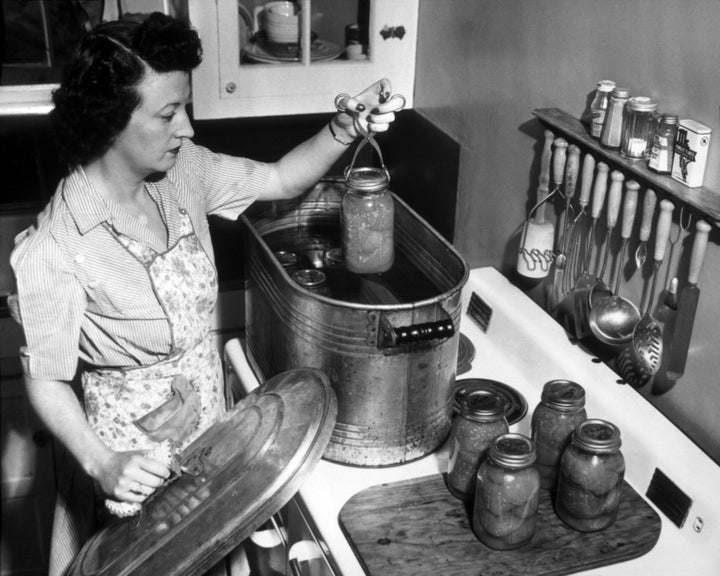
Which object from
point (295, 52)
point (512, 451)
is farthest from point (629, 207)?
point (295, 52)

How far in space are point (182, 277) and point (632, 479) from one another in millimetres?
845

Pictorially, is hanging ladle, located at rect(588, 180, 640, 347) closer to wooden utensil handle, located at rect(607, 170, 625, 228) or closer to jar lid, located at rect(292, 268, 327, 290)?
wooden utensil handle, located at rect(607, 170, 625, 228)

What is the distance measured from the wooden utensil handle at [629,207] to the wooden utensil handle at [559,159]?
0.18m

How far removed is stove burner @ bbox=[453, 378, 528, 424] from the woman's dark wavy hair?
0.77 meters

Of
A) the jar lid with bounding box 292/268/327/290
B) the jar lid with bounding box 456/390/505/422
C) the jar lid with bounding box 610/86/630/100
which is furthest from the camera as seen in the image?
the jar lid with bounding box 292/268/327/290

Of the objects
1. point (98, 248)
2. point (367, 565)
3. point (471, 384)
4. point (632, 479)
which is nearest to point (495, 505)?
point (367, 565)

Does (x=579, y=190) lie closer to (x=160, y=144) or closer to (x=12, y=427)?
(x=160, y=144)

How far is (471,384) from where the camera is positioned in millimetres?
1741

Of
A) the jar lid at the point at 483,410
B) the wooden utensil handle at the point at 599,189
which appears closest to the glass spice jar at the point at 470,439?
the jar lid at the point at 483,410

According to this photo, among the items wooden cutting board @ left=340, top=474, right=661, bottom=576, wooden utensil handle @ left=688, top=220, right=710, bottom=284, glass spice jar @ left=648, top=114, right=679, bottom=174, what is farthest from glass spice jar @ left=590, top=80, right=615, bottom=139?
wooden cutting board @ left=340, top=474, right=661, bottom=576

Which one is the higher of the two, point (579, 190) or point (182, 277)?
point (579, 190)

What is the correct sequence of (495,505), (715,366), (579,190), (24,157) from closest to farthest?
(495,505), (715,366), (579,190), (24,157)

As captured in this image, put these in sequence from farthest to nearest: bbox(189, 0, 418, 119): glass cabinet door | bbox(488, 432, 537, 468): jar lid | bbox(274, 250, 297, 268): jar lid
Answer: bbox(189, 0, 418, 119): glass cabinet door
bbox(274, 250, 297, 268): jar lid
bbox(488, 432, 537, 468): jar lid

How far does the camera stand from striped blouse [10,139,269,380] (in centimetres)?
144
